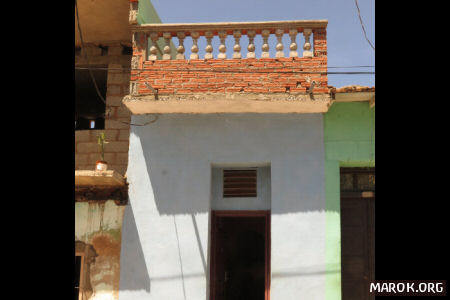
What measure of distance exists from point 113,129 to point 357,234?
204 inches

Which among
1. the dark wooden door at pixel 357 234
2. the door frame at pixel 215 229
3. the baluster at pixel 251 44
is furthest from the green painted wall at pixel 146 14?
the dark wooden door at pixel 357 234

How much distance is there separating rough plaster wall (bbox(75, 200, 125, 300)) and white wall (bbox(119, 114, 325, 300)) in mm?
179

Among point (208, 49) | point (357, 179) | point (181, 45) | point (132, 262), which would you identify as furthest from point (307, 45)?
point (132, 262)

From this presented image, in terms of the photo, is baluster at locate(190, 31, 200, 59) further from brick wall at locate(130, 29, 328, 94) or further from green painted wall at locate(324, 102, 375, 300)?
green painted wall at locate(324, 102, 375, 300)

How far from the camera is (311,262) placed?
7.70m

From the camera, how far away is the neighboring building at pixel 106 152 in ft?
26.6

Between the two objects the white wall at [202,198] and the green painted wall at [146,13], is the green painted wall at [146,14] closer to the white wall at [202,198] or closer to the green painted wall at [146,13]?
the green painted wall at [146,13]

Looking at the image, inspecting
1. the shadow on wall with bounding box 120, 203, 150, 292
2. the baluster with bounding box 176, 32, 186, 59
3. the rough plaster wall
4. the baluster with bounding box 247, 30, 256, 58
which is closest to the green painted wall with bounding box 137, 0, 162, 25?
the baluster with bounding box 176, 32, 186, 59

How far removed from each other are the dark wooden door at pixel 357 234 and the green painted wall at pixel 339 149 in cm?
41

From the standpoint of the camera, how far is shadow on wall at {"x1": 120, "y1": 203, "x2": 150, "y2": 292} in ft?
26.0

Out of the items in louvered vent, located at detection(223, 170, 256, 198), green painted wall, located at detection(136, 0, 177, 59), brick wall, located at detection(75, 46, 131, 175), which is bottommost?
louvered vent, located at detection(223, 170, 256, 198)

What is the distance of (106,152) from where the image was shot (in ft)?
31.7
